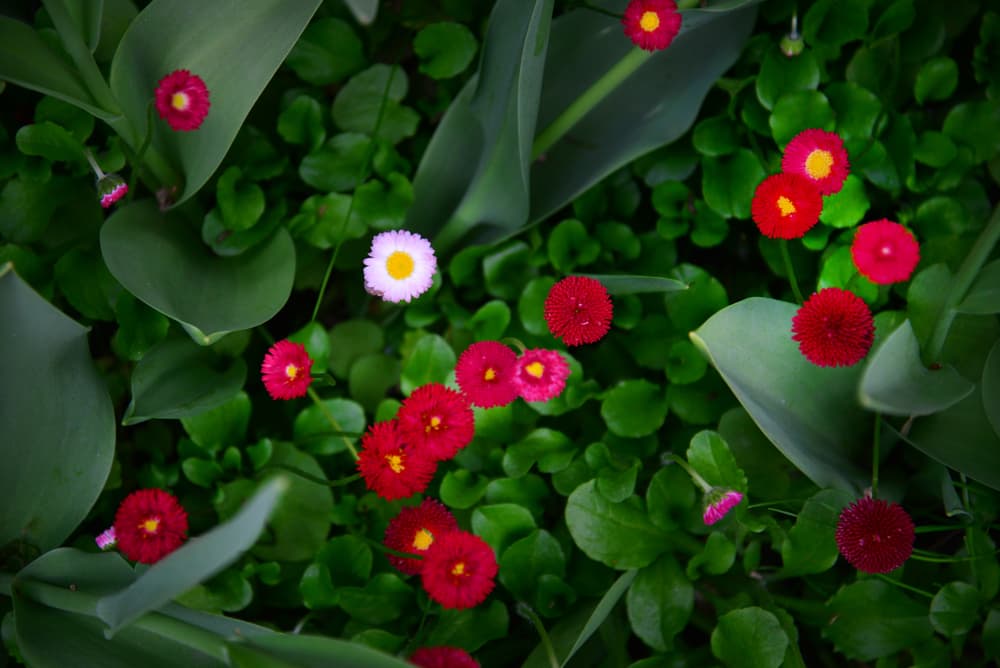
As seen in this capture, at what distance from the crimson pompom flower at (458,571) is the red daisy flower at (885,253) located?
43 cm

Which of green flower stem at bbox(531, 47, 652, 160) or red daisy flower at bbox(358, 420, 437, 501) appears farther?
green flower stem at bbox(531, 47, 652, 160)

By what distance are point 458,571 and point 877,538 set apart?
371 mm

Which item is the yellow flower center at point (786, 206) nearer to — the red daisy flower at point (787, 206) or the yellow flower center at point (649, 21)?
the red daisy flower at point (787, 206)

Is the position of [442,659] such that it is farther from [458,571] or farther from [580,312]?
[580,312]

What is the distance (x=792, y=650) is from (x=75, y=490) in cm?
71

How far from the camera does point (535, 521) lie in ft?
3.11

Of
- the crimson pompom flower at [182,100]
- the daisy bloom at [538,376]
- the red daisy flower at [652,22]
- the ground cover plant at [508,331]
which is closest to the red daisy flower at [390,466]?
the ground cover plant at [508,331]

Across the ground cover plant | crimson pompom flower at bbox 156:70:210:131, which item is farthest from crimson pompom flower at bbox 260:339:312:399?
crimson pompom flower at bbox 156:70:210:131

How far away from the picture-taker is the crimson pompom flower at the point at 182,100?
0.80 m

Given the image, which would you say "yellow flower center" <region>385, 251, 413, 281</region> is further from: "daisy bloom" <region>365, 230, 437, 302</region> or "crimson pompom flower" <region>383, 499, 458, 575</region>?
"crimson pompom flower" <region>383, 499, 458, 575</region>

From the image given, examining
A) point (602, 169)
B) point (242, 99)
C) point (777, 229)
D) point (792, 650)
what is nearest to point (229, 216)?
point (242, 99)

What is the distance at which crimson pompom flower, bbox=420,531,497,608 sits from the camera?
76 cm

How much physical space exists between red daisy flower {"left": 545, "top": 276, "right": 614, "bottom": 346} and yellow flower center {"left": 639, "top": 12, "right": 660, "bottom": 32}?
0.25 metres

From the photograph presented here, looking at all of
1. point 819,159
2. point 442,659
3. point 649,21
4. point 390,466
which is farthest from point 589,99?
point 442,659
